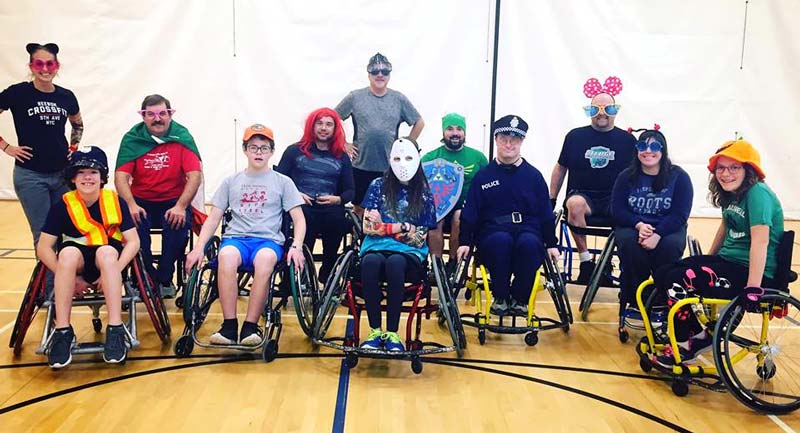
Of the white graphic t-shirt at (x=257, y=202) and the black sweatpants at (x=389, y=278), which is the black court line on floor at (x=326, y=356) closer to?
the black sweatpants at (x=389, y=278)

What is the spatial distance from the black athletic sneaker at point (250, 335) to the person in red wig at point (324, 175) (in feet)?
3.00

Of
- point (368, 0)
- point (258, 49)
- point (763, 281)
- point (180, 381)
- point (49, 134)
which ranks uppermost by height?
point (368, 0)

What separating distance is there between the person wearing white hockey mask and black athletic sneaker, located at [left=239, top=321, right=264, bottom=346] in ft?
1.55

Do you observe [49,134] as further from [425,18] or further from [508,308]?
[425,18]

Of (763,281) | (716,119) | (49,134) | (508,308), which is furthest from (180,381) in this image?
(716,119)

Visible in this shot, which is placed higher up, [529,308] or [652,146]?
[652,146]

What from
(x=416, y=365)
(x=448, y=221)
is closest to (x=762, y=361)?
(x=416, y=365)

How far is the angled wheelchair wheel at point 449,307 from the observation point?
3.18 meters

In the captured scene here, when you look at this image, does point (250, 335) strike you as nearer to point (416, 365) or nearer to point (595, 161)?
point (416, 365)

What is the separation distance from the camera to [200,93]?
26.1 ft

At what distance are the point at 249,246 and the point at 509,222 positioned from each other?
1.23 m

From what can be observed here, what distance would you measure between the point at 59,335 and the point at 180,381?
0.54 m

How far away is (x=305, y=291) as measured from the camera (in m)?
3.86

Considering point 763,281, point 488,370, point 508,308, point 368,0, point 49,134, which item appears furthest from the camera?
point 368,0
